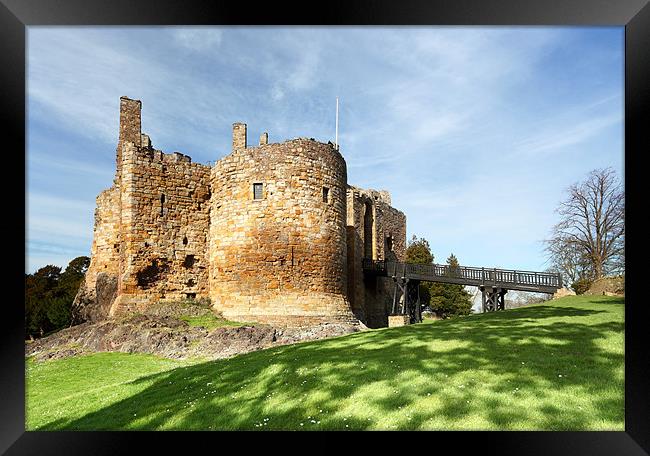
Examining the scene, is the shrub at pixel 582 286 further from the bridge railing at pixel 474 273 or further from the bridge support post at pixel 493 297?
the bridge support post at pixel 493 297

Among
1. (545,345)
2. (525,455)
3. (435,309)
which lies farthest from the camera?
(435,309)

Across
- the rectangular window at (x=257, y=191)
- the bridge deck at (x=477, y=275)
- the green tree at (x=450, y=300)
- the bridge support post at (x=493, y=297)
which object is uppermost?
the rectangular window at (x=257, y=191)

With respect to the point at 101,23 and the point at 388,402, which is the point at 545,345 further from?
the point at 101,23

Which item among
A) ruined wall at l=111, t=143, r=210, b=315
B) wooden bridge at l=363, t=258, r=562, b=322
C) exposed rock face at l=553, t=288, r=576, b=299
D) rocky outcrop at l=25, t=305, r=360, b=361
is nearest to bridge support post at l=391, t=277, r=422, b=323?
wooden bridge at l=363, t=258, r=562, b=322

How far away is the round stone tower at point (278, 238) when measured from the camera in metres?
17.8

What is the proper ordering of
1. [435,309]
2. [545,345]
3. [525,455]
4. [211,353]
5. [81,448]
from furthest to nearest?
[435,309] < [211,353] < [545,345] < [81,448] < [525,455]

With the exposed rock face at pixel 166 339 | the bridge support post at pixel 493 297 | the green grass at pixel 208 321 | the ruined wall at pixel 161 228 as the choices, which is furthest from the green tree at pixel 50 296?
the bridge support post at pixel 493 297

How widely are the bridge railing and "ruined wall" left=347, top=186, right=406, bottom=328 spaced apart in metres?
1.36

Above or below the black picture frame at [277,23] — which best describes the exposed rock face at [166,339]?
below

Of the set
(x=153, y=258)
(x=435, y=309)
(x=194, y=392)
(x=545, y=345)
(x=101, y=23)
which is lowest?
(x=435, y=309)

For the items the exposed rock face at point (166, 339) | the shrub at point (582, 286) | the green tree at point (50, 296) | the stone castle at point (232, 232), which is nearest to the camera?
the exposed rock face at point (166, 339)

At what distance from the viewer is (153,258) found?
18562 millimetres

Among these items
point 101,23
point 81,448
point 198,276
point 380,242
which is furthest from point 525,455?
point 380,242
